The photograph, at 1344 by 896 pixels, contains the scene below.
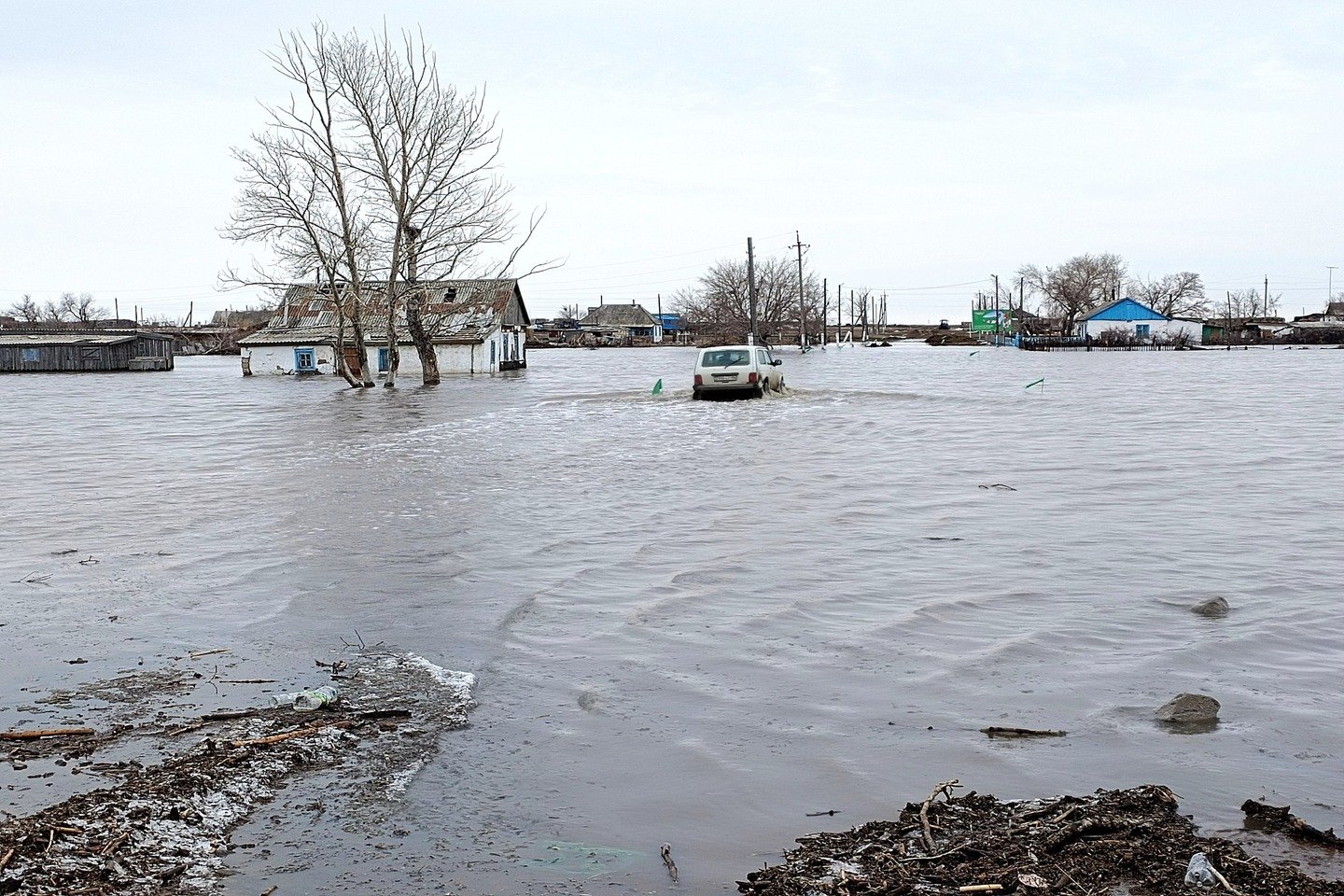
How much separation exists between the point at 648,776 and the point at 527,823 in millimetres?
683

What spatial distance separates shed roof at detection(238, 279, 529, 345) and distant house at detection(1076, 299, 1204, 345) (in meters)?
59.9

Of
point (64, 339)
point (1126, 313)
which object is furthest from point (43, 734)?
point (1126, 313)

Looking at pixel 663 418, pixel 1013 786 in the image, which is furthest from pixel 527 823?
pixel 663 418

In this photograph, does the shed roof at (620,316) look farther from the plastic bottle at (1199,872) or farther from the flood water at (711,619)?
the plastic bottle at (1199,872)

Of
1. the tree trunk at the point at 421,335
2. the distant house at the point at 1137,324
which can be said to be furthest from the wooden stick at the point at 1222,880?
the distant house at the point at 1137,324

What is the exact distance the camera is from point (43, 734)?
525 centimetres

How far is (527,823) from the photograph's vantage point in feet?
14.6

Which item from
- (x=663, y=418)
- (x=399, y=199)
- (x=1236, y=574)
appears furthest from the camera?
(x=399, y=199)

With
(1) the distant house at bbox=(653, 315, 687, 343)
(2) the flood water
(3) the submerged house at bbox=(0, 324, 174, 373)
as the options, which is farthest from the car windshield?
(1) the distant house at bbox=(653, 315, 687, 343)

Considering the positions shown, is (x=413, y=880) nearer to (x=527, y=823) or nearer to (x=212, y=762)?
(x=527, y=823)

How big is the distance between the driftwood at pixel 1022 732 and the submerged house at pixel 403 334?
55.4 m

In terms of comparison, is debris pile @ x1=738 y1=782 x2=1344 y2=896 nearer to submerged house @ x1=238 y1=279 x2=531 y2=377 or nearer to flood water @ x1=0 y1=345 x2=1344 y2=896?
flood water @ x1=0 y1=345 x2=1344 y2=896

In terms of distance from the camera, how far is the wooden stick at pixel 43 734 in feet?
17.0

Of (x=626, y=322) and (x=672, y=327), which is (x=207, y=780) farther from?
(x=672, y=327)
